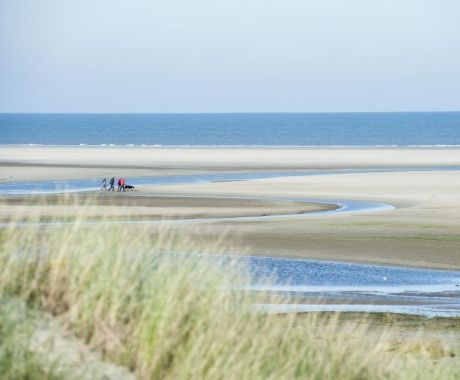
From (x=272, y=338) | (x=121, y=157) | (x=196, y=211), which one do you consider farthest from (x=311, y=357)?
(x=121, y=157)

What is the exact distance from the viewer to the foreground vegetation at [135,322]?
572 centimetres

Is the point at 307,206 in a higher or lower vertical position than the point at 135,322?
lower

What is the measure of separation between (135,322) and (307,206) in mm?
30631

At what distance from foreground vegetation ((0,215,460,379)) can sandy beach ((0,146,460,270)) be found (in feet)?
7.03

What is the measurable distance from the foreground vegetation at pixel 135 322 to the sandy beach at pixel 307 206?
84.4 inches

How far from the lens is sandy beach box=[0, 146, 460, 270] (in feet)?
85.5

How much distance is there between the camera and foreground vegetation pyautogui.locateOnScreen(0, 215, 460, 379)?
5719 mm

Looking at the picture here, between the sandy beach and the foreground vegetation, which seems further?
the sandy beach

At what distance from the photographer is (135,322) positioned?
6176mm

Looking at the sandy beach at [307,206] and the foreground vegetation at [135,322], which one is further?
the sandy beach at [307,206]

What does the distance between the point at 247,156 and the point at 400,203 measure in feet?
127

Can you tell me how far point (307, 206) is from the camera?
3662cm

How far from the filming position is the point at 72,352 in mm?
5719

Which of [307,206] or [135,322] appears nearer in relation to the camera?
[135,322]
